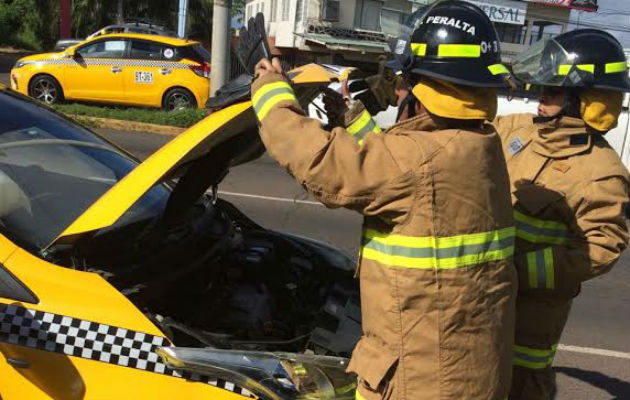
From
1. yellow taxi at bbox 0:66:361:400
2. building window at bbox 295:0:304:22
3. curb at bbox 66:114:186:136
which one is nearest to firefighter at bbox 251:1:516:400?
yellow taxi at bbox 0:66:361:400

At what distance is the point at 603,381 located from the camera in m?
4.08

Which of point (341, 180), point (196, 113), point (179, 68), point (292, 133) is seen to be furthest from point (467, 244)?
point (179, 68)

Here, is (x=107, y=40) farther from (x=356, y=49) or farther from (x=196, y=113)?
(x=356, y=49)

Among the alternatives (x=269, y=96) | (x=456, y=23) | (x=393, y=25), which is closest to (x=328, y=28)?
(x=393, y=25)

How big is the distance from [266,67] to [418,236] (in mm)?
679

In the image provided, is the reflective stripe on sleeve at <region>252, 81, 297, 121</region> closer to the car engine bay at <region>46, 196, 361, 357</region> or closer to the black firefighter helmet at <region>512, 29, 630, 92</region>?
the car engine bay at <region>46, 196, 361, 357</region>

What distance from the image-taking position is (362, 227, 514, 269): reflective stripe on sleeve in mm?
1789

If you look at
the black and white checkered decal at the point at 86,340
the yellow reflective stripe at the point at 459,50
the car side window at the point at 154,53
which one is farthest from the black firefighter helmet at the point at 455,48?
the car side window at the point at 154,53

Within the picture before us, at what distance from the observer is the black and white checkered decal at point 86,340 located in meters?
1.91

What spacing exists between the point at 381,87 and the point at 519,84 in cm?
79

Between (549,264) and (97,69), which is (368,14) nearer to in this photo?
(97,69)

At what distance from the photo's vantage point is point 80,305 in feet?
6.41

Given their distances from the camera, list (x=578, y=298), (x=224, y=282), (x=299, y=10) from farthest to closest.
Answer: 1. (x=299, y=10)
2. (x=578, y=298)
3. (x=224, y=282)

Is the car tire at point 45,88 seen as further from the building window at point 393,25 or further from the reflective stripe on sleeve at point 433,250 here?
the reflective stripe on sleeve at point 433,250
